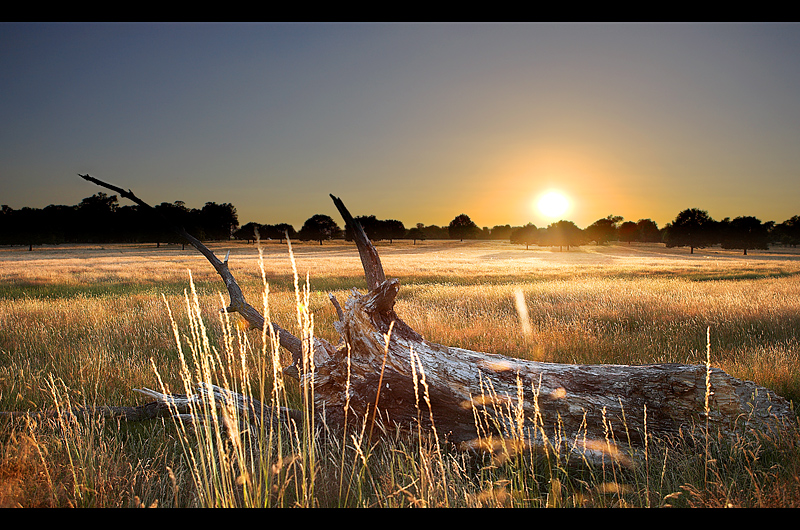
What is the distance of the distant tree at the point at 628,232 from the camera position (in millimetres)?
117500

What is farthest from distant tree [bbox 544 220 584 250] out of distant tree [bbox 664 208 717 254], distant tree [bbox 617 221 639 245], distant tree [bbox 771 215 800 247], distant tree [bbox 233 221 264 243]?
distant tree [bbox 233 221 264 243]

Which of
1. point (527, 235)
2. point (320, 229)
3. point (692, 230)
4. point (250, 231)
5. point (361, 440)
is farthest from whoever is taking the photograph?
point (527, 235)

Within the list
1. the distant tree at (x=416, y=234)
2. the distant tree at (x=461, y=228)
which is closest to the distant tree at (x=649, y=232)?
the distant tree at (x=461, y=228)

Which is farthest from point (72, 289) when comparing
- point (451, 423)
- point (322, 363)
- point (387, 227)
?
point (387, 227)

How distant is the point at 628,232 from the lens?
120 metres

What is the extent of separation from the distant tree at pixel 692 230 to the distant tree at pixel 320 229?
70044 millimetres

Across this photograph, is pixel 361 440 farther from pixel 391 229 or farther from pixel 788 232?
pixel 788 232

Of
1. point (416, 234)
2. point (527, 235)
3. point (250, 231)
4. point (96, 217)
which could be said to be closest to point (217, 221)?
point (250, 231)

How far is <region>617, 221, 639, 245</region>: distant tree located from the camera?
117500 mm

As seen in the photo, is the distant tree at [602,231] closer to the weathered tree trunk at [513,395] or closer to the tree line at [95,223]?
the tree line at [95,223]

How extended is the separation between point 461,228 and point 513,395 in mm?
113339

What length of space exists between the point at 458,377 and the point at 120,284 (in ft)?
71.6

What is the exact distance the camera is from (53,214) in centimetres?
8456
